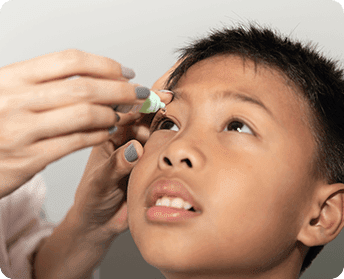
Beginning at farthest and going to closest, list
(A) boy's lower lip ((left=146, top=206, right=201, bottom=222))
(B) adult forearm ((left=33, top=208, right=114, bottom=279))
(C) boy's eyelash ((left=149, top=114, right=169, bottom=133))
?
1. (B) adult forearm ((left=33, top=208, right=114, bottom=279))
2. (C) boy's eyelash ((left=149, top=114, right=169, bottom=133))
3. (A) boy's lower lip ((left=146, top=206, right=201, bottom=222))

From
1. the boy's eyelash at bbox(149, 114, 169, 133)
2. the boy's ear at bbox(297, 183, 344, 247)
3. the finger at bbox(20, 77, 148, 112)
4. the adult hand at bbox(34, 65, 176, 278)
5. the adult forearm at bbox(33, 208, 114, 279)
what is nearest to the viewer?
the finger at bbox(20, 77, 148, 112)

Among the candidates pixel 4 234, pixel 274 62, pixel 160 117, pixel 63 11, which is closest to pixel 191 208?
pixel 160 117

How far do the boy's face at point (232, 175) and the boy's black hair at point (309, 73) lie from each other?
3 centimetres

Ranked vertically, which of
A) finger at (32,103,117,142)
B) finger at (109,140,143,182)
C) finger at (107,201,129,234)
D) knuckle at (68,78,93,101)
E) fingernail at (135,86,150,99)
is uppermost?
fingernail at (135,86,150,99)

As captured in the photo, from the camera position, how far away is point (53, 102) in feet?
2.55

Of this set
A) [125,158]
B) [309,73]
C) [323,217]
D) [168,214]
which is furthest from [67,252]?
[309,73]

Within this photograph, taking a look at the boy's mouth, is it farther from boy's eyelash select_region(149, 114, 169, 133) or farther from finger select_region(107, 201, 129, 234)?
finger select_region(107, 201, 129, 234)

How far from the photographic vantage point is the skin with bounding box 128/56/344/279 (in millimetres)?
866

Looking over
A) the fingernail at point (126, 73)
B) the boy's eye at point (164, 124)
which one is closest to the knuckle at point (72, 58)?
the fingernail at point (126, 73)

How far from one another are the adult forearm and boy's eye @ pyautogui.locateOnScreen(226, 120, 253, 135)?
0.70 metres

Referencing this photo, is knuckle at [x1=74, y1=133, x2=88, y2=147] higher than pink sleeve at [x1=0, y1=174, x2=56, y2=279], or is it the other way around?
knuckle at [x1=74, y1=133, x2=88, y2=147]

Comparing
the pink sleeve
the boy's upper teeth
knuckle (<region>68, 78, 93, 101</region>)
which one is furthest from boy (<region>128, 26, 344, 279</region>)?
the pink sleeve

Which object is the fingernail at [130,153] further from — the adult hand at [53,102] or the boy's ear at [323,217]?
the boy's ear at [323,217]

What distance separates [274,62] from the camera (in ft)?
3.38
